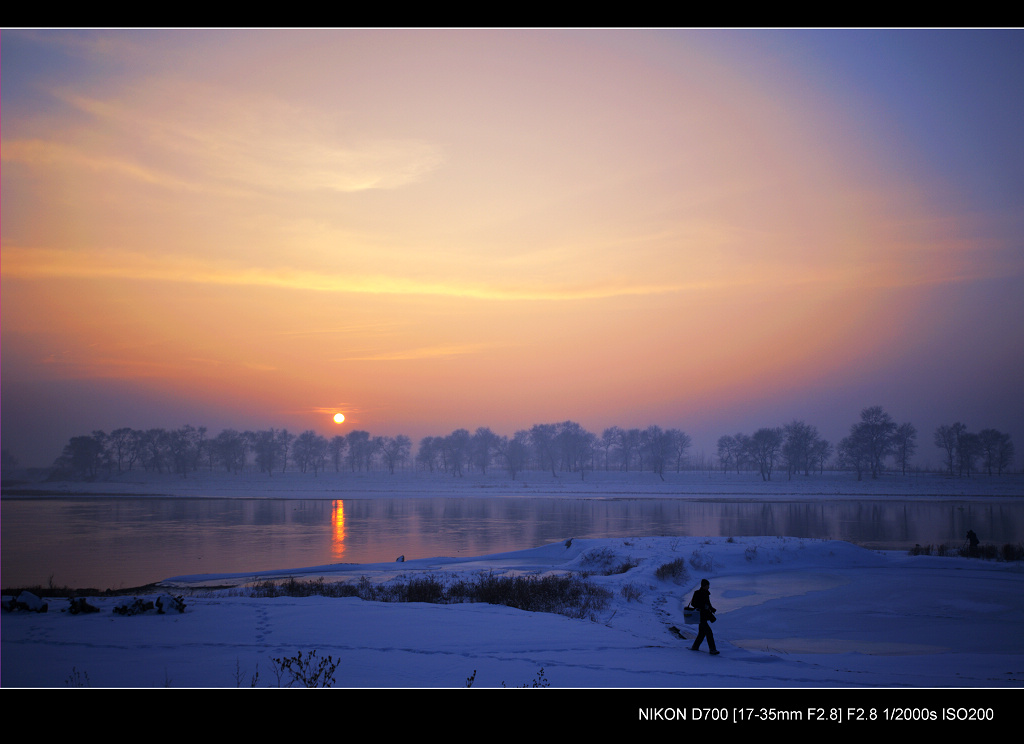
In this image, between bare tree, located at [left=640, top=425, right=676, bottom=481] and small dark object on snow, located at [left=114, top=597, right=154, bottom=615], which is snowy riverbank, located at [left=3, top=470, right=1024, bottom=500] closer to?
bare tree, located at [left=640, top=425, right=676, bottom=481]

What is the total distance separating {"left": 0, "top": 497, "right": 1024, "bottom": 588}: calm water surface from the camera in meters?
27.3

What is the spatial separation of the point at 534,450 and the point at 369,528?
346 feet

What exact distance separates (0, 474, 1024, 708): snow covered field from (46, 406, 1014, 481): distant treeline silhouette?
3990 inches

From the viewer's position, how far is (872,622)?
55.8 feet

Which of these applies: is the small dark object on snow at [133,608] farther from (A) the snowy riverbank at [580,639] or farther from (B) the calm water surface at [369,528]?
(B) the calm water surface at [369,528]

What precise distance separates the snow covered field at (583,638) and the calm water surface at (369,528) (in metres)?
6.61

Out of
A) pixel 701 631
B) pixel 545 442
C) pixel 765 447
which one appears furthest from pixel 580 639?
pixel 545 442

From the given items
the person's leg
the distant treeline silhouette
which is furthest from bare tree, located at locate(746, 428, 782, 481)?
the person's leg

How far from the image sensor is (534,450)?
14600 centimetres

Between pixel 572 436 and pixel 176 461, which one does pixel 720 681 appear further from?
pixel 176 461

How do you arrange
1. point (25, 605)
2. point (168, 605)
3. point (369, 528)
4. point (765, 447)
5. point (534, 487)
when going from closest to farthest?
point (25, 605) < point (168, 605) < point (369, 528) < point (534, 487) < point (765, 447)

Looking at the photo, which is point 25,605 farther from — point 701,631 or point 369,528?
point 369,528
